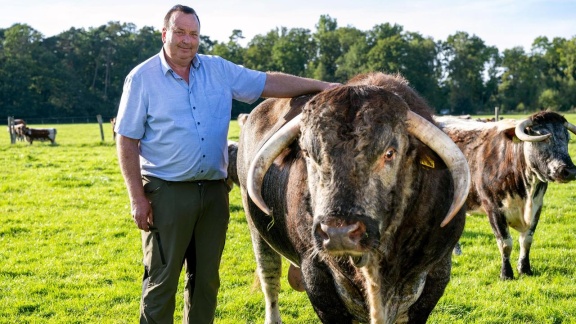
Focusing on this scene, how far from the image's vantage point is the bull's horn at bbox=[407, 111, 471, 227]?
312 centimetres

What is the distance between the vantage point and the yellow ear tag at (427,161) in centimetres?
332

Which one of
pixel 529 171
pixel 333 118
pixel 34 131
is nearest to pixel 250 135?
pixel 333 118

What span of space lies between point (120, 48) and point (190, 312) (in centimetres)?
9287

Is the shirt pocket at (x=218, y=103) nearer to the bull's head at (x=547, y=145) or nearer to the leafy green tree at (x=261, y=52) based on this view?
the bull's head at (x=547, y=145)

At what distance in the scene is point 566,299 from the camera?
638 centimetres

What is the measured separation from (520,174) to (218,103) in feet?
17.6

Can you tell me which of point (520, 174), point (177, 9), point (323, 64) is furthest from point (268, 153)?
point (323, 64)

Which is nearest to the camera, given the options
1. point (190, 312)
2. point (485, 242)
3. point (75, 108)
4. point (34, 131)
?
point (190, 312)

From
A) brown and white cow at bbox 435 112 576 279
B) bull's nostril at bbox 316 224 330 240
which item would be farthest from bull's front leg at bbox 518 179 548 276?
bull's nostril at bbox 316 224 330 240

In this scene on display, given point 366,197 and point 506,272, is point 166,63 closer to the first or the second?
point 366,197

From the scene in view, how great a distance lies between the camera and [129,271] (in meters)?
7.38

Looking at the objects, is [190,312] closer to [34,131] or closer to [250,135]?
[250,135]

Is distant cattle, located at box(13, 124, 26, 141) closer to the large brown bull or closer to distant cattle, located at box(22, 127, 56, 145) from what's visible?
distant cattle, located at box(22, 127, 56, 145)

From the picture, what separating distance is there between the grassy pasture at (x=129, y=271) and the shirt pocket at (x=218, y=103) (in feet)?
7.43
